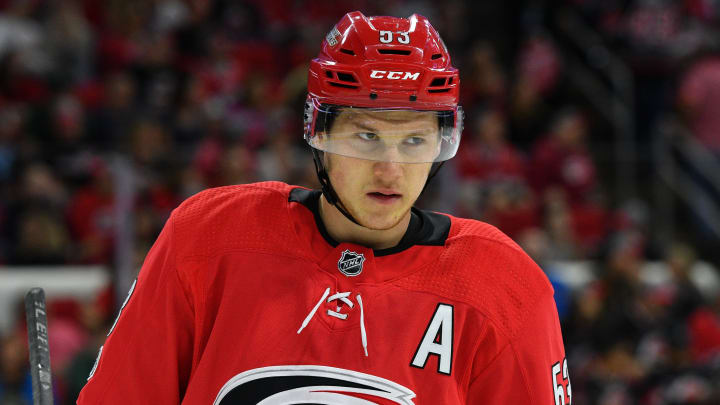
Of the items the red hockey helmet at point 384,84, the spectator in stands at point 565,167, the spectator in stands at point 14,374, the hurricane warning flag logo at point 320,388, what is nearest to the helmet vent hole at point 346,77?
the red hockey helmet at point 384,84

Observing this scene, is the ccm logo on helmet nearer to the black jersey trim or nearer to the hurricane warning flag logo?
the black jersey trim

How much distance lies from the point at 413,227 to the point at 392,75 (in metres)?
0.28

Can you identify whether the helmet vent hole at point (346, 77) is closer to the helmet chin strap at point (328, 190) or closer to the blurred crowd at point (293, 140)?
the helmet chin strap at point (328, 190)

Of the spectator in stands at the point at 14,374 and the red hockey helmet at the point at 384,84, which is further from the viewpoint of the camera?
the spectator in stands at the point at 14,374

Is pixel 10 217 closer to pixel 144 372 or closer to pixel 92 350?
pixel 92 350

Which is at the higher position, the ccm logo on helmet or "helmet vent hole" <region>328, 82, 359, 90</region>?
the ccm logo on helmet

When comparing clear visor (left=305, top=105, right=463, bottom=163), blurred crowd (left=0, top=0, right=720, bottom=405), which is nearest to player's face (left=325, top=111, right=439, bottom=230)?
clear visor (left=305, top=105, right=463, bottom=163)

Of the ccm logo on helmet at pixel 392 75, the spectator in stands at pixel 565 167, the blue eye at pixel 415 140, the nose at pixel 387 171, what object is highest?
the ccm logo on helmet at pixel 392 75

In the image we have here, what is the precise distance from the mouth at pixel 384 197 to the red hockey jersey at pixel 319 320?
0.32 feet

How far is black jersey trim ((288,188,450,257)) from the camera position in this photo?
171 cm

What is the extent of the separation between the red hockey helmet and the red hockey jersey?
6.4 inches

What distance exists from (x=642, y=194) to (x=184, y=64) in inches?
128

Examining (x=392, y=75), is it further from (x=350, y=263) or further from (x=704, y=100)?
(x=704, y=100)

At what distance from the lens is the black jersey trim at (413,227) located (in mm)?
1710
